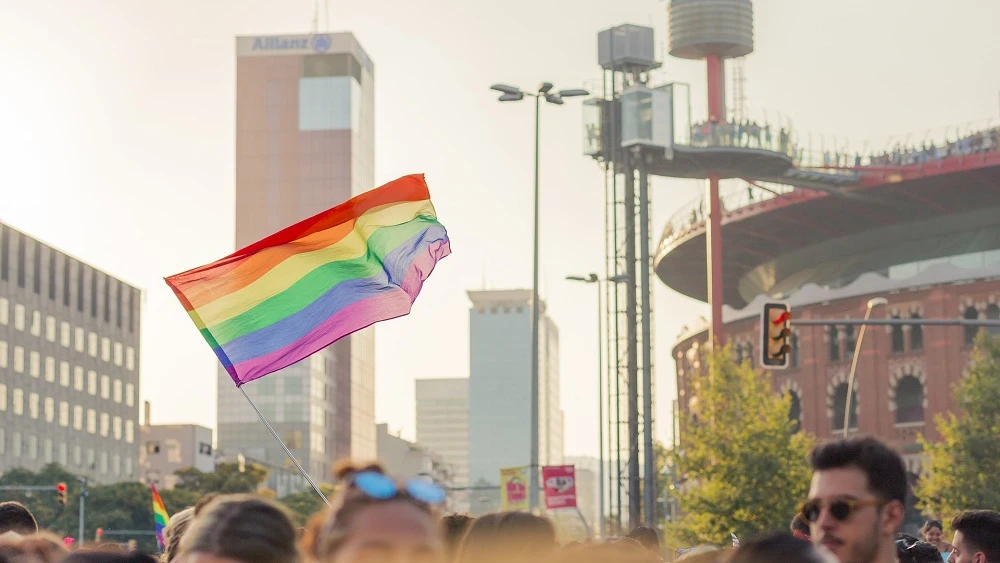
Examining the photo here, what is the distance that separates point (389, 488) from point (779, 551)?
0.95 meters

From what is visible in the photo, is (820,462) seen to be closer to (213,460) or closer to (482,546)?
(482,546)

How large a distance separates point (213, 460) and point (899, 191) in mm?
100654

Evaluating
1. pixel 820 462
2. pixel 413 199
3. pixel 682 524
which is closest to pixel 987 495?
pixel 682 524

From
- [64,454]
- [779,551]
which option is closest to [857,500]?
[779,551]

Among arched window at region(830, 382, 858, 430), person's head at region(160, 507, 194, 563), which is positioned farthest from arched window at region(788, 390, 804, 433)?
person's head at region(160, 507, 194, 563)

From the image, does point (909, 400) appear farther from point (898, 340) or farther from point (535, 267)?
point (535, 267)

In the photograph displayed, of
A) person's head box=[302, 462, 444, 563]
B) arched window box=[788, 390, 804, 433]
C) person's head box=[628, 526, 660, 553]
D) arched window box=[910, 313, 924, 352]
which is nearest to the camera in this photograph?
person's head box=[302, 462, 444, 563]

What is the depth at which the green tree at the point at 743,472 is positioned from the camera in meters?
48.9

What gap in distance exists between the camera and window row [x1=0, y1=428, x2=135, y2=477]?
105m

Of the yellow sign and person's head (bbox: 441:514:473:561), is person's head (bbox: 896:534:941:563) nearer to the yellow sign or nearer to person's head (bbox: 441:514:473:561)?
person's head (bbox: 441:514:473:561)

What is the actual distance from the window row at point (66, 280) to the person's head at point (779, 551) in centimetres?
10549

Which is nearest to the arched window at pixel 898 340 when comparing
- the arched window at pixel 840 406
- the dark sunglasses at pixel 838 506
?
the arched window at pixel 840 406

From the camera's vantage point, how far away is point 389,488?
412cm

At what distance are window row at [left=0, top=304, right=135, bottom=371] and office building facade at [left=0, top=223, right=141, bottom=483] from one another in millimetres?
68
